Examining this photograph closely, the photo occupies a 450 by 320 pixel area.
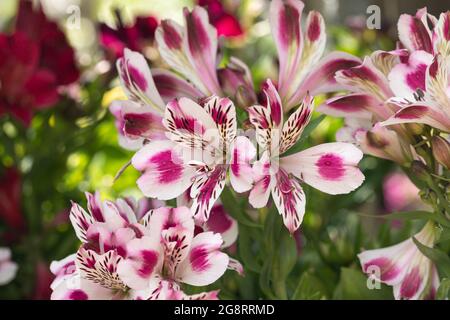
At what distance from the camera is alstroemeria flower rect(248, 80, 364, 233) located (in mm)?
348

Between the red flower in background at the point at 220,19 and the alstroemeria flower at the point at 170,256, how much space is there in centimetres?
21

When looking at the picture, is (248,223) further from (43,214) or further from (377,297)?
(43,214)

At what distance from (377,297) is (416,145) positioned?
0.11 m

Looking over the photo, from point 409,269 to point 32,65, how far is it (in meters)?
0.36

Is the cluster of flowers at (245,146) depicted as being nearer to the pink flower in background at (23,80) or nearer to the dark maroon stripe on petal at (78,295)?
the dark maroon stripe on petal at (78,295)

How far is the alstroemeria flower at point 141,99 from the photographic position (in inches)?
15.3

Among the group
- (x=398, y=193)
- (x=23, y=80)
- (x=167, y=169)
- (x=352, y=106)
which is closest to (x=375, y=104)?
(x=352, y=106)

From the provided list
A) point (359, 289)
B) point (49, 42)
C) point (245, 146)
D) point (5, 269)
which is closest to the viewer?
point (245, 146)

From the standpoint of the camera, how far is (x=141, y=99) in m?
0.40

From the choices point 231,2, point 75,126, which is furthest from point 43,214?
point 231,2

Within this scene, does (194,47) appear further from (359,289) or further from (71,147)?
(71,147)

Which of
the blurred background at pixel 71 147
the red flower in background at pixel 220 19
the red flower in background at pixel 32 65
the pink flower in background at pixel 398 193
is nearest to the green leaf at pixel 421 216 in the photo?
the blurred background at pixel 71 147

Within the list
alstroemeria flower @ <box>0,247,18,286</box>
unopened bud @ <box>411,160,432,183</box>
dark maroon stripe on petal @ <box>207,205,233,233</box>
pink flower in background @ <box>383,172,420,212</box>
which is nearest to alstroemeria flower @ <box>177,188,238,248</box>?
dark maroon stripe on petal @ <box>207,205,233,233</box>

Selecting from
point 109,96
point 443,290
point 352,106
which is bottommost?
point 443,290
